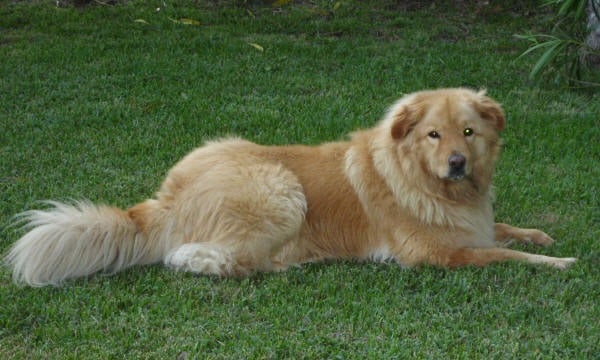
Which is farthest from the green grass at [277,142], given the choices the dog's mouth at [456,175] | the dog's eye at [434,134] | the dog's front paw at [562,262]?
the dog's eye at [434,134]

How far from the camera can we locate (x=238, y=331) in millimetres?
4359

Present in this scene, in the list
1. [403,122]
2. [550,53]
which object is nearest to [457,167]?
[403,122]

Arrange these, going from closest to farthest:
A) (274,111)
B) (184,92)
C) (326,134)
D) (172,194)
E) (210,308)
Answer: (210,308) → (172,194) → (326,134) → (274,111) → (184,92)

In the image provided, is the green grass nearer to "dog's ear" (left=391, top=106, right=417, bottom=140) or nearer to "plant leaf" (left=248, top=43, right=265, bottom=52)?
"plant leaf" (left=248, top=43, right=265, bottom=52)

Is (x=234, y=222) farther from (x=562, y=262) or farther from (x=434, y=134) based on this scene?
(x=562, y=262)

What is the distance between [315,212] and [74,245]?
1.62 m

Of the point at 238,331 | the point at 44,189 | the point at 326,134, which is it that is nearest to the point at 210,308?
the point at 238,331

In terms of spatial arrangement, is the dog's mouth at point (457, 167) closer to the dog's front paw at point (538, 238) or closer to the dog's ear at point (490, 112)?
the dog's ear at point (490, 112)

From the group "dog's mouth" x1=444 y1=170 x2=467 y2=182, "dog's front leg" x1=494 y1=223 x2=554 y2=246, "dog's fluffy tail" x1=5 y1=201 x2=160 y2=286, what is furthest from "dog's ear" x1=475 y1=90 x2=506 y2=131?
"dog's fluffy tail" x1=5 y1=201 x2=160 y2=286

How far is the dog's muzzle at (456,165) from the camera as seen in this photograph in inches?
198

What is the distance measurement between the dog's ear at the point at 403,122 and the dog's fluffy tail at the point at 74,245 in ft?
5.88

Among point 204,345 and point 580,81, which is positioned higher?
point 580,81

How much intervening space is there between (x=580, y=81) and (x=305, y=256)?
4964 millimetres

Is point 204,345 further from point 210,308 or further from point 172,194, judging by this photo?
point 172,194
